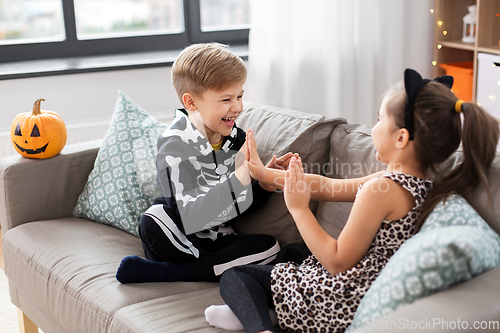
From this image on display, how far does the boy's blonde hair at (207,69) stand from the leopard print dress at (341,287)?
624 mm

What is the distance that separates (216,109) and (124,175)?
0.48 meters

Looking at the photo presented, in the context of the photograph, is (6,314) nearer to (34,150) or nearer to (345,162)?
(34,150)

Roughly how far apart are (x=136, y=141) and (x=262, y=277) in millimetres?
820

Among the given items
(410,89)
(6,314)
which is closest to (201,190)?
(410,89)

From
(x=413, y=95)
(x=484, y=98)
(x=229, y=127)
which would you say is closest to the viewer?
(x=413, y=95)

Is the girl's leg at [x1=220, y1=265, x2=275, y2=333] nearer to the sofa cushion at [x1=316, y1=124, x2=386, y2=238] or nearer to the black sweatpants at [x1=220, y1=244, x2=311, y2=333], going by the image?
the black sweatpants at [x1=220, y1=244, x2=311, y2=333]

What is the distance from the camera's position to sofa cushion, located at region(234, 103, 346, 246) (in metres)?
1.62

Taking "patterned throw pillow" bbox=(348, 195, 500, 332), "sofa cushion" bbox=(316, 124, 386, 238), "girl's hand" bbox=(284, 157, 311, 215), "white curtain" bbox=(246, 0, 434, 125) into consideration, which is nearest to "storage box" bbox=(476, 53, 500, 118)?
"white curtain" bbox=(246, 0, 434, 125)

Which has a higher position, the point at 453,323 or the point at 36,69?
the point at 36,69

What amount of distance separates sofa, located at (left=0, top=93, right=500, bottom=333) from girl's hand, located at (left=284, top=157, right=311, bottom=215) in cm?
28

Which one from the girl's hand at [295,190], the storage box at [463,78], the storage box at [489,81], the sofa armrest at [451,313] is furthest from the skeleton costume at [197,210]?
the storage box at [463,78]

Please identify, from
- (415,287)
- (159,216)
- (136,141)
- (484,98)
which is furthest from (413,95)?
(484,98)

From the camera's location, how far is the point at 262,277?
1.32 m

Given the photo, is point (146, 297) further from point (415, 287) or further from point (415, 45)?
point (415, 45)
